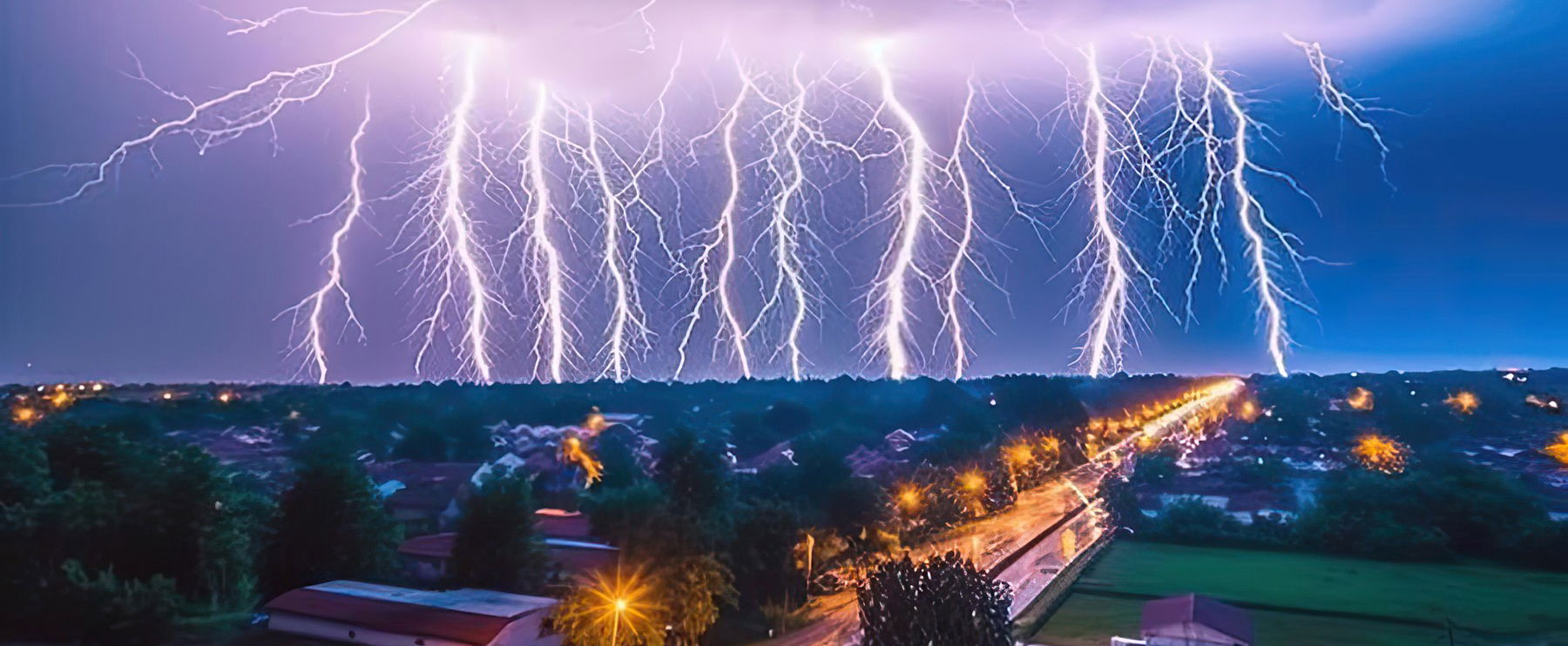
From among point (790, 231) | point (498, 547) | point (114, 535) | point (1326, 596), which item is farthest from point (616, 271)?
point (1326, 596)

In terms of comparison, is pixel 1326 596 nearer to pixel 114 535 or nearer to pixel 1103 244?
pixel 1103 244

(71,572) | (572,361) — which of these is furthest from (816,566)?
(71,572)

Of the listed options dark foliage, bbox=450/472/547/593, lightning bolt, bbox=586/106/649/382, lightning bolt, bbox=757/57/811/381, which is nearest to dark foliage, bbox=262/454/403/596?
dark foliage, bbox=450/472/547/593

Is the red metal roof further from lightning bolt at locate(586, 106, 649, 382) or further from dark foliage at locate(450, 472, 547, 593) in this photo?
lightning bolt at locate(586, 106, 649, 382)

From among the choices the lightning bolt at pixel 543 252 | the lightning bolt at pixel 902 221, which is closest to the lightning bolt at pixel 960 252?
the lightning bolt at pixel 902 221

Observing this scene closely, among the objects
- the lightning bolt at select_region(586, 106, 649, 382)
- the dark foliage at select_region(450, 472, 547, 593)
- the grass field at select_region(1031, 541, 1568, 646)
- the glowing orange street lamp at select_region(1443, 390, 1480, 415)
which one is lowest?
the grass field at select_region(1031, 541, 1568, 646)

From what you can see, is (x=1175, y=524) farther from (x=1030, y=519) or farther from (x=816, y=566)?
(x=816, y=566)

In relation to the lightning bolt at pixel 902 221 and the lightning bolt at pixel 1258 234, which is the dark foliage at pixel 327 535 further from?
the lightning bolt at pixel 1258 234
